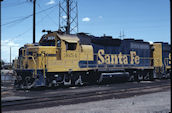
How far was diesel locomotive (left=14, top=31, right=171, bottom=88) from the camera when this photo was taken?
14742 millimetres

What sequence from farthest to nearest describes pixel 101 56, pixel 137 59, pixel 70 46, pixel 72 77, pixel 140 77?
pixel 140 77
pixel 137 59
pixel 101 56
pixel 72 77
pixel 70 46

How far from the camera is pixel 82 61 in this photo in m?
16.7

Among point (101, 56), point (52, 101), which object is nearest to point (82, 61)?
point (101, 56)

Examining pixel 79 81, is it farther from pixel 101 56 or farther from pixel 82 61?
pixel 101 56

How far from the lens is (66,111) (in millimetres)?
7652

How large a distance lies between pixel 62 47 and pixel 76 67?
1.88 m

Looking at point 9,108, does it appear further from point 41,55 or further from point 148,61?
point 148,61

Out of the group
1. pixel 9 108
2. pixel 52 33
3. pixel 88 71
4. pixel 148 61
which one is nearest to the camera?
→ pixel 9 108

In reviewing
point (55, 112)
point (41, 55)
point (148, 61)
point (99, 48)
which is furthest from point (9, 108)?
point (148, 61)

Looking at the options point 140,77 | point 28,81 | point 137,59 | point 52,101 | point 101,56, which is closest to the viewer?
point 52,101

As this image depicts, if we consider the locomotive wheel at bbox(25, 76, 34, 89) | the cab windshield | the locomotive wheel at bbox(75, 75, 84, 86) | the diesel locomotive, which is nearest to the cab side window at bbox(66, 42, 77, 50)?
the diesel locomotive

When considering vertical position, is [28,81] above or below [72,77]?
below

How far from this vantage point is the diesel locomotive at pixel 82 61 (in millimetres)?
14742

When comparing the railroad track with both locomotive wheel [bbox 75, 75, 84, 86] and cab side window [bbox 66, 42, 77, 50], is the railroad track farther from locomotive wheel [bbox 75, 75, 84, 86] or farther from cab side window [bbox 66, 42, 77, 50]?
cab side window [bbox 66, 42, 77, 50]
